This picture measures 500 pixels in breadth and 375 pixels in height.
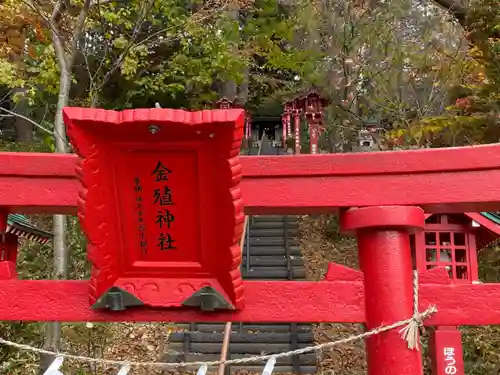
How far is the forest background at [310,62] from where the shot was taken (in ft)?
23.8

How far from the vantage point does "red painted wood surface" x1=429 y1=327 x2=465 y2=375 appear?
6.06m

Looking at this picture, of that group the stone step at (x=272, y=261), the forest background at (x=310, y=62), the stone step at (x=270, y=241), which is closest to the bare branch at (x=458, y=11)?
the forest background at (x=310, y=62)

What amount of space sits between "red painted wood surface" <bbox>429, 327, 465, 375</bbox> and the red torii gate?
342 cm

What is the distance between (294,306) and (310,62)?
425 inches

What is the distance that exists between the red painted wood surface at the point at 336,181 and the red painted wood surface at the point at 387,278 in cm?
9

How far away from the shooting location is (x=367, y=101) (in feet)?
38.5

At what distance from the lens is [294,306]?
9.86 feet

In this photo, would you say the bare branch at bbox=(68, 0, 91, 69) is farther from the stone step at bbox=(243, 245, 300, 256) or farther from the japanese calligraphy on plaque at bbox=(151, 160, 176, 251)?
the stone step at bbox=(243, 245, 300, 256)

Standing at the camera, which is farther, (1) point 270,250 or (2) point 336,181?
(1) point 270,250

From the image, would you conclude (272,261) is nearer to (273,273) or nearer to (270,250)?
(270,250)

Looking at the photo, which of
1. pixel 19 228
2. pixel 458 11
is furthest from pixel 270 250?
pixel 458 11

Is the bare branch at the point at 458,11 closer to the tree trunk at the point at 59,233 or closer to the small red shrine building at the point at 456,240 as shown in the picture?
the small red shrine building at the point at 456,240

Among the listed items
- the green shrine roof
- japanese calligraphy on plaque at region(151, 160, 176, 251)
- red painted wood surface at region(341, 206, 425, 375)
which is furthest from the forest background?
red painted wood surface at region(341, 206, 425, 375)

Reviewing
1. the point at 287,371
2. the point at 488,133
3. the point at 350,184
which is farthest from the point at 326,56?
the point at 350,184
